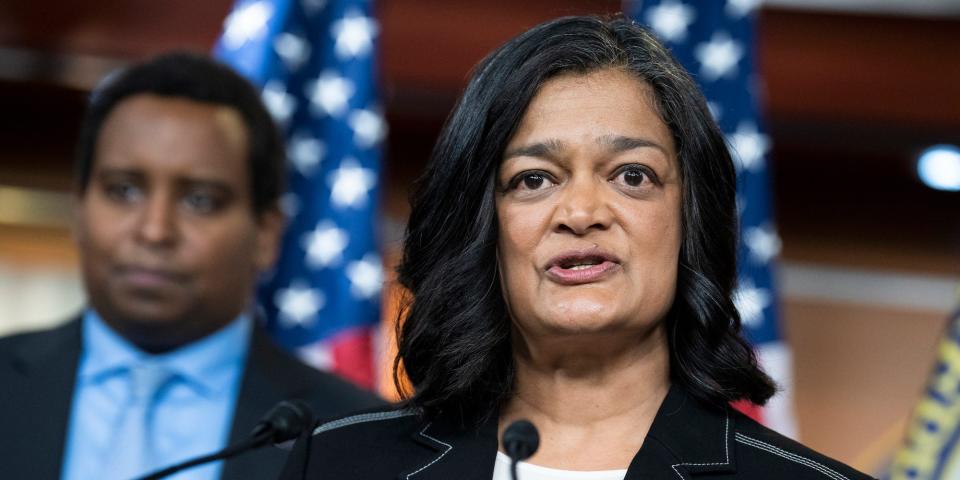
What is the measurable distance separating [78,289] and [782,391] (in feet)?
14.6

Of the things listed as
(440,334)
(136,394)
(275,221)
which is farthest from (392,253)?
(440,334)

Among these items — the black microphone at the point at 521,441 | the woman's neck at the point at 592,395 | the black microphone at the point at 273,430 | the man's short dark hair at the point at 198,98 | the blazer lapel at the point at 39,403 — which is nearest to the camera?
the black microphone at the point at 521,441

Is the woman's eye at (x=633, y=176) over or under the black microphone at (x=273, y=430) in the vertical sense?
over

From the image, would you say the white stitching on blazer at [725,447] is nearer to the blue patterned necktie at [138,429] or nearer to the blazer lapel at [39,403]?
the blue patterned necktie at [138,429]

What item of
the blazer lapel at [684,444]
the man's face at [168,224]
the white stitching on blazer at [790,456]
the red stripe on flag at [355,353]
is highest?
the white stitching on blazer at [790,456]

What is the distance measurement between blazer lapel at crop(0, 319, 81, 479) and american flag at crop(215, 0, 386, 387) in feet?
3.06

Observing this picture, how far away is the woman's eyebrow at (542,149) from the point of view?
6.32 feet

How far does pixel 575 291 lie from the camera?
1.86 metres

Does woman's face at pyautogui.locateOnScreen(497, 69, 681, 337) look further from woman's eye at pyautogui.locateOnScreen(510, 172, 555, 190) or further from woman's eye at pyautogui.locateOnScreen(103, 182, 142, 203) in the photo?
woman's eye at pyautogui.locateOnScreen(103, 182, 142, 203)

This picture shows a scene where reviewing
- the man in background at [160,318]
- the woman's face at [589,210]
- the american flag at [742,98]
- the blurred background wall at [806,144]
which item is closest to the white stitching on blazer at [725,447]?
the woman's face at [589,210]

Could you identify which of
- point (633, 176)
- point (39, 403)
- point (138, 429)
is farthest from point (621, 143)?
point (39, 403)

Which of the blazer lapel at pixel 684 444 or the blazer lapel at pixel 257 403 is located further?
the blazer lapel at pixel 257 403

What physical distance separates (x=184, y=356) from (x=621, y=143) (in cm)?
130

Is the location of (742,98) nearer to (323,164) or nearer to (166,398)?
(323,164)
